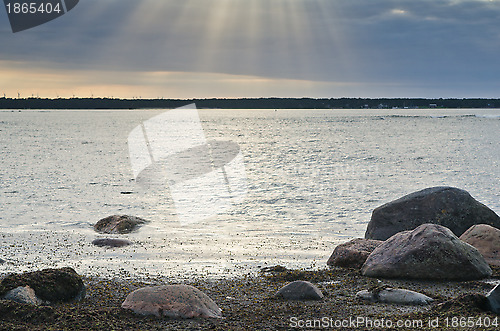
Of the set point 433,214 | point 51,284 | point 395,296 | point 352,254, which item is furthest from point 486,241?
point 51,284

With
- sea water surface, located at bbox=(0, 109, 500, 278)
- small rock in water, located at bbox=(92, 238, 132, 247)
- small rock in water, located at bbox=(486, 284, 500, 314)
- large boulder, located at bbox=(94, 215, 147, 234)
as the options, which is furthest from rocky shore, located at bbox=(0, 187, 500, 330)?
large boulder, located at bbox=(94, 215, 147, 234)

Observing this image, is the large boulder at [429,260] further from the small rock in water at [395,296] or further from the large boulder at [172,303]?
the large boulder at [172,303]

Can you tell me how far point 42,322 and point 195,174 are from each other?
24.8 metres

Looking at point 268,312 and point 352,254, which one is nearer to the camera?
point 268,312

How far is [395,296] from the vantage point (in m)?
7.77

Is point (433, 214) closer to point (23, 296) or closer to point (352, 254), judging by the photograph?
point (352, 254)

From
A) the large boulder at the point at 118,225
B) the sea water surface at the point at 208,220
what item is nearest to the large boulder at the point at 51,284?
the sea water surface at the point at 208,220

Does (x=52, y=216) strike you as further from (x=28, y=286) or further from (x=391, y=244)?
(x=391, y=244)

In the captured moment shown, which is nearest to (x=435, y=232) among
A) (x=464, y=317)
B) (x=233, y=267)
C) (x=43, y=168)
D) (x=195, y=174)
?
(x=464, y=317)

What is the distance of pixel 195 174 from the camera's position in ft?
102

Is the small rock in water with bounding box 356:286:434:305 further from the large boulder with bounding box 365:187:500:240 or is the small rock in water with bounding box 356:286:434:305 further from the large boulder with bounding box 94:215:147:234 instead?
the large boulder with bounding box 94:215:147:234

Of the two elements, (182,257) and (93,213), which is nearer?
(182,257)

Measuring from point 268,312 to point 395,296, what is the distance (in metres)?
1.90

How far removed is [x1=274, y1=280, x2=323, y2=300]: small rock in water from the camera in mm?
7883
